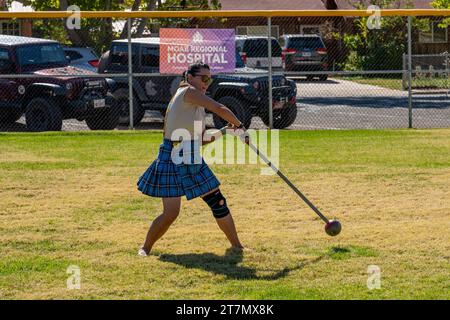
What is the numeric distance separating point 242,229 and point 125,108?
11130 millimetres

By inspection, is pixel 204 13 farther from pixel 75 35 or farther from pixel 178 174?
pixel 178 174

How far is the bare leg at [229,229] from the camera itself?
31.3 feet

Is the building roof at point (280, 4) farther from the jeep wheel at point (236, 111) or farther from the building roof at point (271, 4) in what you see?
the jeep wheel at point (236, 111)

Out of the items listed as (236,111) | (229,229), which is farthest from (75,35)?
(229,229)

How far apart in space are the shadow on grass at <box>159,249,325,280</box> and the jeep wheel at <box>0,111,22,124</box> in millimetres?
11856

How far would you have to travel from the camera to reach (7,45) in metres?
20.7

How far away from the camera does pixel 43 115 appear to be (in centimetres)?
2056

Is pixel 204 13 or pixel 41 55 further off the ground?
pixel 204 13

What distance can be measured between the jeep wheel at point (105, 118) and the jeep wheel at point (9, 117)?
139 centimetres

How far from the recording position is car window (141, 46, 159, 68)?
21328 mm

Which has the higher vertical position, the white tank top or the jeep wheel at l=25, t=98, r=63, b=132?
the white tank top

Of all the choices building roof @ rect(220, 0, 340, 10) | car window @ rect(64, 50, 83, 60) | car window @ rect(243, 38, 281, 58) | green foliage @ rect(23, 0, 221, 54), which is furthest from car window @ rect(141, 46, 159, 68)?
building roof @ rect(220, 0, 340, 10)

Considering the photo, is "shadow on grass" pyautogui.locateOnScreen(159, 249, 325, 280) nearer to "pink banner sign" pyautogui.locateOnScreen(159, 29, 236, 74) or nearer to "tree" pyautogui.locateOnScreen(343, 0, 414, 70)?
"pink banner sign" pyautogui.locateOnScreen(159, 29, 236, 74)
